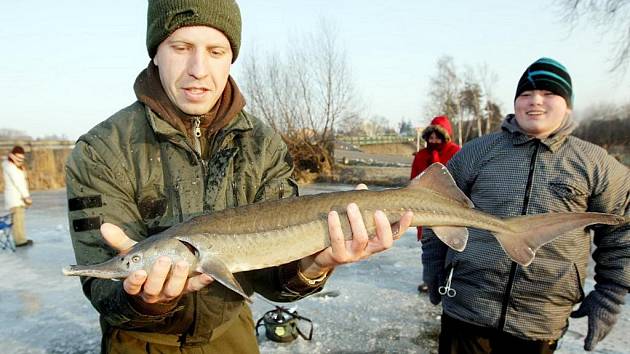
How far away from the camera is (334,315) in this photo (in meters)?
5.84

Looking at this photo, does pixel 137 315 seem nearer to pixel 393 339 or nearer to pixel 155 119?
pixel 155 119

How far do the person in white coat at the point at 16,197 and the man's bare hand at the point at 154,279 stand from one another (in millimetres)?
10121

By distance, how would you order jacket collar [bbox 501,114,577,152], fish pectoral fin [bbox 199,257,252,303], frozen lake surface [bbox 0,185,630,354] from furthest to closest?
frozen lake surface [bbox 0,185,630,354], jacket collar [bbox 501,114,577,152], fish pectoral fin [bbox 199,257,252,303]

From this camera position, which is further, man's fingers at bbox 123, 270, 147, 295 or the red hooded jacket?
the red hooded jacket

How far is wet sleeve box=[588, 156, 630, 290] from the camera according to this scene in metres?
3.00

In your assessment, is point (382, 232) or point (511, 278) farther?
point (511, 278)

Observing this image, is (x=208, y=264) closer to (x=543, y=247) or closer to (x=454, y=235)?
(x=454, y=235)

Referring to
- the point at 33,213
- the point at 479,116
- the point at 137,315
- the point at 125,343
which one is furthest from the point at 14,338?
the point at 479,116

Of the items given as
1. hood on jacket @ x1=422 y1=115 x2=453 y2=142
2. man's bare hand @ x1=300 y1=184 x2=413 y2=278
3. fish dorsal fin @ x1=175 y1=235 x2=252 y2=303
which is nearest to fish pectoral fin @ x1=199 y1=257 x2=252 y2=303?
fish dorsal fin @ x1=175 y1=235 x2=252 y2=303

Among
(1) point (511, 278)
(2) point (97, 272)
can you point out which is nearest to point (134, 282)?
(2) point (97, 272)

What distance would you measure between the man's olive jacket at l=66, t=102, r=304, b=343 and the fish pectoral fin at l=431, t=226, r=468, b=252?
93cm

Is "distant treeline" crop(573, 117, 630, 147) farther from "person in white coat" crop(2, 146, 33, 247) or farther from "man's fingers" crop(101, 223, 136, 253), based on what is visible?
"man's fingers" crop(101, 223, 136, 253)

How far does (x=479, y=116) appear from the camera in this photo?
148 feet

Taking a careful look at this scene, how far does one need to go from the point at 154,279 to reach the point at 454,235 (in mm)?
1688
